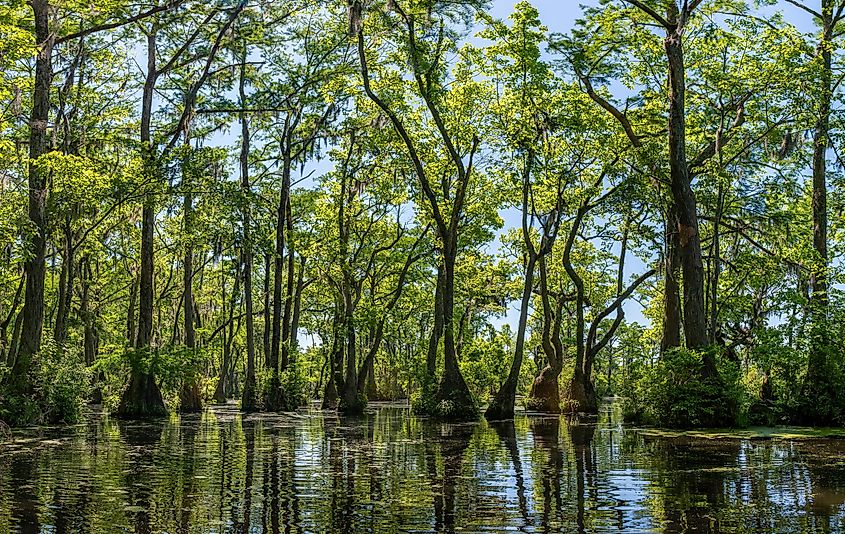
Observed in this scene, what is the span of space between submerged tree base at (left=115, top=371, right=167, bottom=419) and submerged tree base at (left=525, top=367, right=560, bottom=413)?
16.0 m

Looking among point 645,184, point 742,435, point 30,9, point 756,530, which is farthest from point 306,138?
point 756,530

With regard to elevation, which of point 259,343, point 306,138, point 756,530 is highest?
point 306,138

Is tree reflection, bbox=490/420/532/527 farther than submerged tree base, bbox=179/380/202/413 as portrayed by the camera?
No

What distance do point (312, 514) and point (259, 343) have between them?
6541 cm

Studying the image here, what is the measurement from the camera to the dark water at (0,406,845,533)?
8.35 m

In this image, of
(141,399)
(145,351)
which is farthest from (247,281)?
(141,399)

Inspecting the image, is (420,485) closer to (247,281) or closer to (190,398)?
(190,398)

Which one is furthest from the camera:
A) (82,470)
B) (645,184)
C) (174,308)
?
(174,308)

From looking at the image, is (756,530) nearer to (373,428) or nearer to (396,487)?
(396,487)

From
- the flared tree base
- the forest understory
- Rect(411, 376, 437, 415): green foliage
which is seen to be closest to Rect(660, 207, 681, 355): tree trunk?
the forest understory

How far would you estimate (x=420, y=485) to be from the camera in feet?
37.3

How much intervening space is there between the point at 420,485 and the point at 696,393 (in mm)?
13175

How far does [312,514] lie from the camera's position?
891cm

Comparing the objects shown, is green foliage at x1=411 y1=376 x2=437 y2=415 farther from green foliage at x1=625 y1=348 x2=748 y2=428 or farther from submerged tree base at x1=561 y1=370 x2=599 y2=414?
green foliage at x1=625 y1=348 x2=748 y2=428
